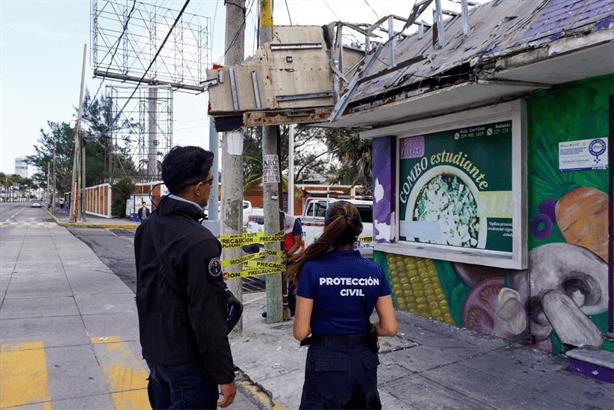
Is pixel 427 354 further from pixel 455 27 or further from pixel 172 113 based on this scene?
pixel 172 113

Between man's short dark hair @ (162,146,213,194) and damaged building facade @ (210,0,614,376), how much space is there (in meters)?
3.26

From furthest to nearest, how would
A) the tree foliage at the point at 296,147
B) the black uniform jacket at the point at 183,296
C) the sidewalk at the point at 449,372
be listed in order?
the tree foliage at the point at 296,147
the sidewalk at the point at 449,372
the black uniform jacket at the point at 183,296

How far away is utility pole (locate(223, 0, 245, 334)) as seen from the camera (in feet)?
20.5

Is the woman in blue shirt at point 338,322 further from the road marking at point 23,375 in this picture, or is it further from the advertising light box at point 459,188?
the advertising light box at point 459,188

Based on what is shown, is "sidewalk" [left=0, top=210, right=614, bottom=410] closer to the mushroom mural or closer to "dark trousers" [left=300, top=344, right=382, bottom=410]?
the mushroom mural

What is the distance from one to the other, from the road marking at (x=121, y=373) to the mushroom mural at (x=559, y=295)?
4154mm

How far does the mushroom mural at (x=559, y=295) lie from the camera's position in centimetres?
492

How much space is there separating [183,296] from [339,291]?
824 millimetres

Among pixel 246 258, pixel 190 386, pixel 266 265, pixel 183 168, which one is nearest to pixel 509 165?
pixel 266 265

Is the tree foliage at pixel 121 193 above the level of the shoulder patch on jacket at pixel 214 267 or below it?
above

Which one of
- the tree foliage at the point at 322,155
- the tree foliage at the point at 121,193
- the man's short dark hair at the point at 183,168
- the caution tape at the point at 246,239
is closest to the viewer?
the man's short dark hair at the point at 183,168

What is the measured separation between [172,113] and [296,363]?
1756 inches

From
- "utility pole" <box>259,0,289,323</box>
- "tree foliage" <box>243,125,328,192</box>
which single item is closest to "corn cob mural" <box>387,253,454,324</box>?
"utility pole" <box>259,0,289,323</box>

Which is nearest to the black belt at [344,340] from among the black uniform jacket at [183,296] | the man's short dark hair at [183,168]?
the black uniform jacket at [183,296]
